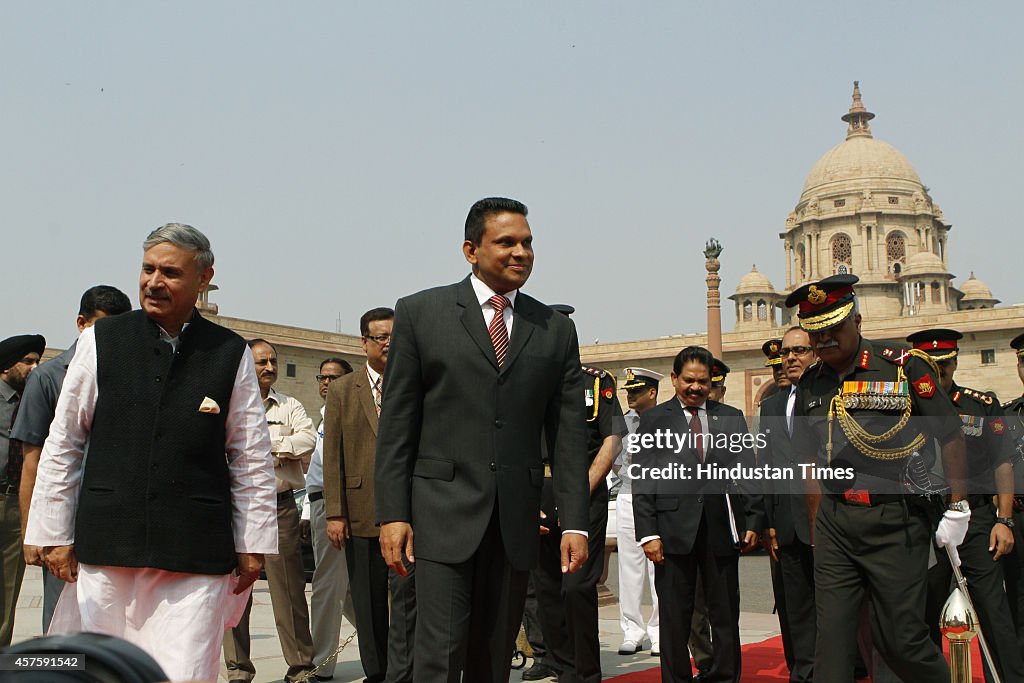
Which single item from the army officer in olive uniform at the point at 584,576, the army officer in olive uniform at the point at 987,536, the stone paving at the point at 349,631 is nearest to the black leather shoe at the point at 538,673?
the stone paving at the point at 349,631

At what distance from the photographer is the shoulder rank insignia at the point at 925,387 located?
531 centimetres

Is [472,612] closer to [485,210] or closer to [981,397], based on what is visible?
[485,210]

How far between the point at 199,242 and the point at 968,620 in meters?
3.54

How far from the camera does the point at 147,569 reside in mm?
3836

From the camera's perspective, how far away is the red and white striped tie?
4.24 meters

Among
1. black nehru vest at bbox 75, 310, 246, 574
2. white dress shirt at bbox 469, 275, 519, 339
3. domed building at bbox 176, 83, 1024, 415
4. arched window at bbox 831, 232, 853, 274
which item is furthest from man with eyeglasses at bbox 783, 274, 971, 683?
arched window at bbox 831, 232, 853, 274

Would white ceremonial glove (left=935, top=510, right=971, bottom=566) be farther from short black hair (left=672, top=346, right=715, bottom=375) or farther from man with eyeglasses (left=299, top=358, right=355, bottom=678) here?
man with eyeglasses (left=299, top=358, right=355, bottom=678)

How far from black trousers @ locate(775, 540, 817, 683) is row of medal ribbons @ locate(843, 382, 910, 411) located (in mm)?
1762

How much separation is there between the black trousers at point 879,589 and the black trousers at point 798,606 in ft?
5.48

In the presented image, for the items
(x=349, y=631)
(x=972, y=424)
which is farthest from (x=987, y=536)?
(x=349, y=631)

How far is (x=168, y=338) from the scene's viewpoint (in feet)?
13.3

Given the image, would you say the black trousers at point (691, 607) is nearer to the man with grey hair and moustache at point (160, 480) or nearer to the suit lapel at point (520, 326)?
the suit lapel at point (520, 326)

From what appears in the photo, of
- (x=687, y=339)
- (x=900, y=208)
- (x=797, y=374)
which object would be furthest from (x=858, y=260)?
(x=797, y=374)

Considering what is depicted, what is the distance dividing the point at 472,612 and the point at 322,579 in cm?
374
